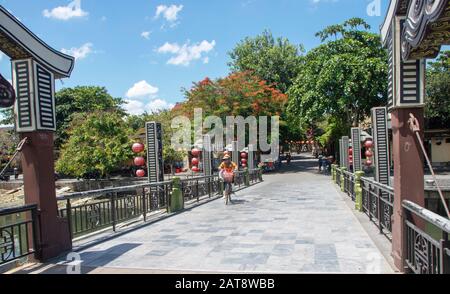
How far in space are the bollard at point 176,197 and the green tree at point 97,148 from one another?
14679 mm

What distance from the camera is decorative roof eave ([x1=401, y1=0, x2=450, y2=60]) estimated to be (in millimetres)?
3336

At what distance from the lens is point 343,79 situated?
26.4 m

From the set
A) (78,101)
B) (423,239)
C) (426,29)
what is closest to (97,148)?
(78,101)

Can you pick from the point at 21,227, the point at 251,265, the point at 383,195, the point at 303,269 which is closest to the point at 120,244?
the point at 21,227

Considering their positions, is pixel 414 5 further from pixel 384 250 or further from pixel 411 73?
pixel 384 250

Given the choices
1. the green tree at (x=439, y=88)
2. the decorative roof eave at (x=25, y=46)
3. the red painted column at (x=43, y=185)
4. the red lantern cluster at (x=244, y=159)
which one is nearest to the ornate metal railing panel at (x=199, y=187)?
the red painted column at (x=43, y=185)

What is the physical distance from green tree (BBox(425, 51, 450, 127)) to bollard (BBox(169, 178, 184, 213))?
71.6ft

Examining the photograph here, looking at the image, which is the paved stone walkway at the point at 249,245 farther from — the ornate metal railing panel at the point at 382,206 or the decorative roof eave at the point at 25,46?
the decorative roof eave at the point at 25,46

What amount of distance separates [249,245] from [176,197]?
17.1ft


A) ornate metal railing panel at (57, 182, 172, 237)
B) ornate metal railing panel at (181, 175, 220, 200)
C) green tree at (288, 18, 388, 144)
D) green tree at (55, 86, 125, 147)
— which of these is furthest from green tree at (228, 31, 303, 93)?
ornate metal railing panel at (57, 182, 172, 237)

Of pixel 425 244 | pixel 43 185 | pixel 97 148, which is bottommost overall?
pixel 425 244

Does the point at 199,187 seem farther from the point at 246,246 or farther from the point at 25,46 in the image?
the point at 25,46

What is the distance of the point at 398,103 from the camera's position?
494 cm

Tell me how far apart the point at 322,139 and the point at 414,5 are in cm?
3514
